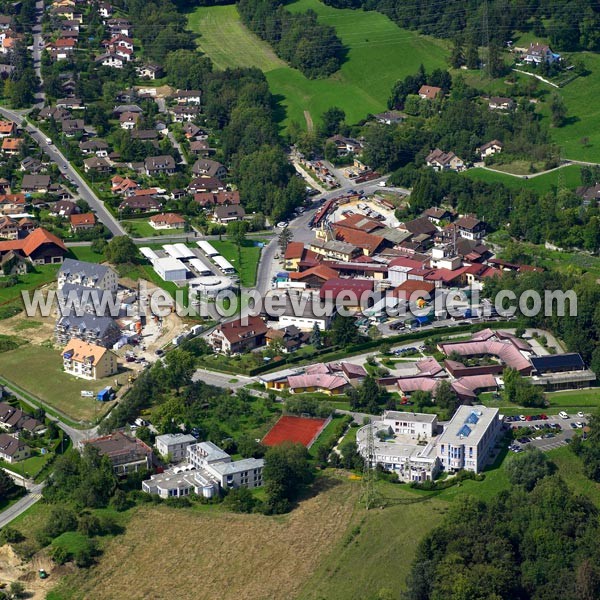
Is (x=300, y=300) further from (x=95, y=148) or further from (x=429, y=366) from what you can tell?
(x=95, y=148)

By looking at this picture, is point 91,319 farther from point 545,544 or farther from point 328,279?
point 545,544

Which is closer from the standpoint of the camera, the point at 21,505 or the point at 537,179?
the point at 21,505

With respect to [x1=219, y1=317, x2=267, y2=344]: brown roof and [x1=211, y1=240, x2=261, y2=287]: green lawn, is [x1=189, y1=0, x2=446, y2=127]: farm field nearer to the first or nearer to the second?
[x1=211, y1=240, x2=261, y2=287]: green lawn

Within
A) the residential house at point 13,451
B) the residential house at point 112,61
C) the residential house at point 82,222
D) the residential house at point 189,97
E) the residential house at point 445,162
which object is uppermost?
the residential house at point 112,61

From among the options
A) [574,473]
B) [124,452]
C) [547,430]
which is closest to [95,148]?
[124,452]

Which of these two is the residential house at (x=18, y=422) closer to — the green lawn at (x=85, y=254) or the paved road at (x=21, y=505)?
the paved road at (x=21, y=505)

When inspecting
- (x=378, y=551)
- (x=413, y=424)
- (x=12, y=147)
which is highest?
(x=12, y=147)

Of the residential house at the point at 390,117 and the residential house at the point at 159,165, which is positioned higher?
the residential house at the point at 390,117

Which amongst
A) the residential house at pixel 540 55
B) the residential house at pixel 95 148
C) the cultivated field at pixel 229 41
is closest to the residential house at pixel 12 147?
the residential house at pixel 95 148
